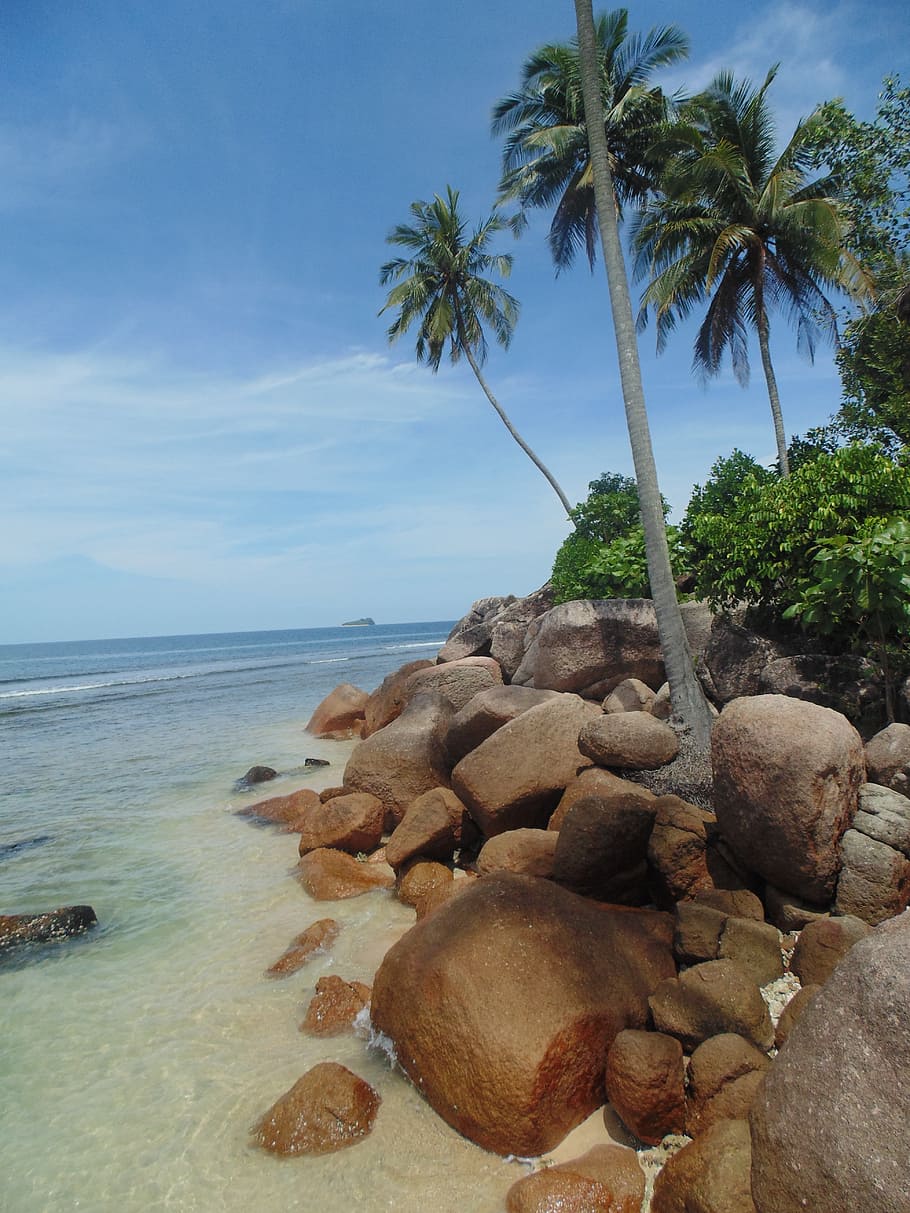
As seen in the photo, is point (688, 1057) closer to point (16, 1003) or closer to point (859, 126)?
point (16, 1003)

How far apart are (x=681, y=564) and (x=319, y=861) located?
24.8ft

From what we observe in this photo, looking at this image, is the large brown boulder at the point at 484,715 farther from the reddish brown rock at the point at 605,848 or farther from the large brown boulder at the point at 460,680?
the reddish brown rock at the point at 605,848

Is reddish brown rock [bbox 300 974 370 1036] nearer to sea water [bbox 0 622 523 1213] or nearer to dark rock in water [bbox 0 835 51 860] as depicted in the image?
sea water [bbox 0 622 523 1213]

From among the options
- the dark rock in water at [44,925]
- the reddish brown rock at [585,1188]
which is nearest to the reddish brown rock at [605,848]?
the reddish brown rock at [585,1188]

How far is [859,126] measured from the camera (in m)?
16.9

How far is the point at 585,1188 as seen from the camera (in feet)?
10.4

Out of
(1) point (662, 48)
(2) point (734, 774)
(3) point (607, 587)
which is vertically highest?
Answer: (1) point (662, 48)

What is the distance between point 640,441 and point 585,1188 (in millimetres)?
7978

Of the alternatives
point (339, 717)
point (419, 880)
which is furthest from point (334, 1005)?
point (339, 717)

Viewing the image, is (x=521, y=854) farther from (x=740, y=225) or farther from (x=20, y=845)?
(x=740, y=225)

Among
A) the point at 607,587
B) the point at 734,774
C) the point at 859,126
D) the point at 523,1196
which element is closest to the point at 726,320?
the point at 859,126

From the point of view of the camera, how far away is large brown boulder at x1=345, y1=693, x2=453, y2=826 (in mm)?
8383

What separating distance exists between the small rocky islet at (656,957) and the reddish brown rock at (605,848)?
0.07 feet

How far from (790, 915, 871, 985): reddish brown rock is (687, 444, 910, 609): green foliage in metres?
4.33
